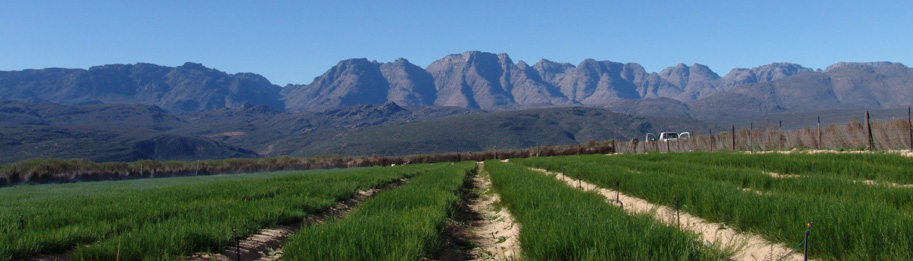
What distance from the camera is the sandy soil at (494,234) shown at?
6234 mm

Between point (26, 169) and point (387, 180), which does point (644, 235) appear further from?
point (26, 169)

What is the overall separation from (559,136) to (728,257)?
11774 centimetres

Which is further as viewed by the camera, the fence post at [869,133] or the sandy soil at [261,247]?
the fence post at [869,133]

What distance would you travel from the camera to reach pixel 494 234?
26.2ft

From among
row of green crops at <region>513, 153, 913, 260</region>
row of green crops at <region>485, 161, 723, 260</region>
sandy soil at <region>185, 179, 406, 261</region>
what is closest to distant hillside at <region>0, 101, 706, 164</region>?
row of green crops at <region>513, 153, 913, 260</region>

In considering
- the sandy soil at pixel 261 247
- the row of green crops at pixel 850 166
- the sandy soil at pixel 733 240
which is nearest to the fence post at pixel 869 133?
the row of green crops at pixel 850 166

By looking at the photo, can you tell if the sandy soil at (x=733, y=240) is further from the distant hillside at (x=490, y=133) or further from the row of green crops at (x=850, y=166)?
the distant hillside at (x=490, y=133)

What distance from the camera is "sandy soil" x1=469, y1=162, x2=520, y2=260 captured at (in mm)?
6234

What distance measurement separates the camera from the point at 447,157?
56.4m

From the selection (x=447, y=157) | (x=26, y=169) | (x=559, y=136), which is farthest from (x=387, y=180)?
(x=559, y=136)

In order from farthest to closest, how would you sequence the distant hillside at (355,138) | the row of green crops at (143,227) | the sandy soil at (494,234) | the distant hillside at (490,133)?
the distant hillside at (490,133), the distant hillside at (355,138), the sandy soil at (494,234), the row of green crops at (143,227)

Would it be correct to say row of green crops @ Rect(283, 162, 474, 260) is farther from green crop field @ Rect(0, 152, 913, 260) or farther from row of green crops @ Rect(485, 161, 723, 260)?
row of green crops @ Rect(485, 161, 723, 260)

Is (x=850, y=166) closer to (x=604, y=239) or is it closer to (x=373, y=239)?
(x=604, y=239)

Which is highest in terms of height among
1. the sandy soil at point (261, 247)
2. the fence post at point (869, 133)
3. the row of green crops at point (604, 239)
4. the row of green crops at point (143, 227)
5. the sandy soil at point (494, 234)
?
the fence post at point (869, 133)
